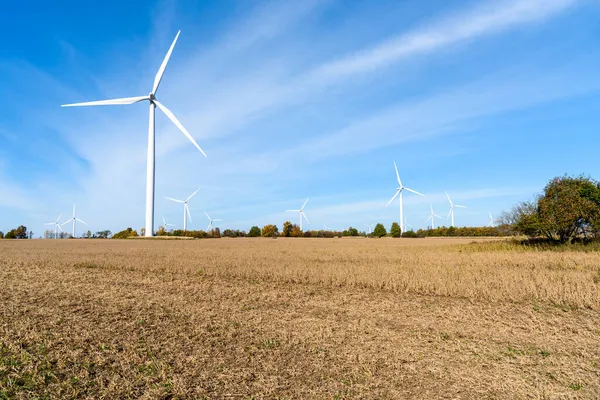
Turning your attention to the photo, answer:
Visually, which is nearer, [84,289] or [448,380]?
[448,380]

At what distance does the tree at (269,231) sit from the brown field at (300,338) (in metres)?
112

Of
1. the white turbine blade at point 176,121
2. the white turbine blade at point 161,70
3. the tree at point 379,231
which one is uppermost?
the white turbine blade at point 161,70

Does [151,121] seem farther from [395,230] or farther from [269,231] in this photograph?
[395,230]

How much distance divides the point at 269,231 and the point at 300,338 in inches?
4799

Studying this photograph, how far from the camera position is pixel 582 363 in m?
8.99

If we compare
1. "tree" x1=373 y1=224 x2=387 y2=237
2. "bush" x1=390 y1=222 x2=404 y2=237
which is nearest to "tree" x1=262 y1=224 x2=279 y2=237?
"tree" x1=373 y1=224 x2=387 y2=237

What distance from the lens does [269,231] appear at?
131875mm

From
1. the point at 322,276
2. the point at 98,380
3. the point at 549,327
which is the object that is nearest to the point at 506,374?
the point at 549,327

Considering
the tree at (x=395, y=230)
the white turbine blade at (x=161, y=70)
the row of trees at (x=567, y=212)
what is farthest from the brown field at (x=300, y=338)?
the tree at (x=395, y=230)

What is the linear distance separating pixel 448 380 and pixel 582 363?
3.59m

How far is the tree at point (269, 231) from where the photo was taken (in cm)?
13162

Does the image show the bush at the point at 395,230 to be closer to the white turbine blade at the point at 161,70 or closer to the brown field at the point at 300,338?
the white turbine blade at the point at 161,70

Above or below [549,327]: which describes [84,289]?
above

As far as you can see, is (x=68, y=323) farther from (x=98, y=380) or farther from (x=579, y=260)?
(x=579, y=260)
